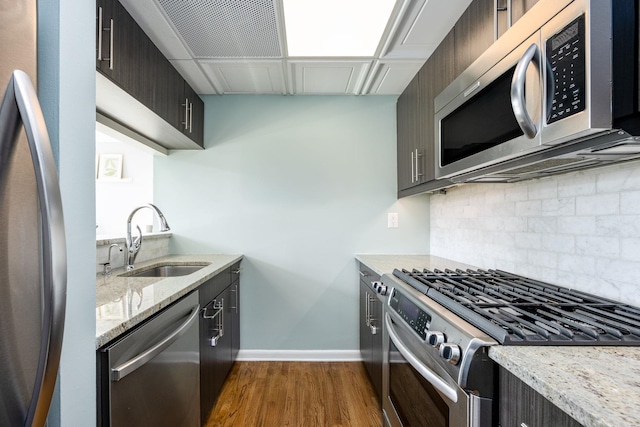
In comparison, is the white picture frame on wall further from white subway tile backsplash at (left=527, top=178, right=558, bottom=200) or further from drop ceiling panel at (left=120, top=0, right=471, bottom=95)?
white subway tile backsplash at (left=527, top=178, right=558, bottom=200)

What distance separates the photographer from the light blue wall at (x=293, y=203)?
281cm

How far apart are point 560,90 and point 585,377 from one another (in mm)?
696

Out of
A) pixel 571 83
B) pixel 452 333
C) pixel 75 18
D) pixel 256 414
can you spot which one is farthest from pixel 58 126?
pixel 256 414

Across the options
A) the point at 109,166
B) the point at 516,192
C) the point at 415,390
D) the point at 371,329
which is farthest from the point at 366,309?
the point at 109,166

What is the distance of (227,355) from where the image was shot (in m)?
2.39

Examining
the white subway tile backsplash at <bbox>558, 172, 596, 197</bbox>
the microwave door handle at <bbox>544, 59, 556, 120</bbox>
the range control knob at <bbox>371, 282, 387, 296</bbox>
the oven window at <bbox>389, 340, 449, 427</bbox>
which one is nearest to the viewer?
the microwave door handle at <bbox>544, 59, 556, 120</bbox>

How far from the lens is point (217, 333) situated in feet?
6.75

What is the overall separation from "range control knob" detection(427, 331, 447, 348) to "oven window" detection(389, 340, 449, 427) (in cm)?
18

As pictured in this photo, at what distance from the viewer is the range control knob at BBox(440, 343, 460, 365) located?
2.83 ft

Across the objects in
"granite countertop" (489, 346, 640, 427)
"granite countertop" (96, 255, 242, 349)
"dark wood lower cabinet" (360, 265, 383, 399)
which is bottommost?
"dark wood lower cabinet" (360, 265, 383, 399)

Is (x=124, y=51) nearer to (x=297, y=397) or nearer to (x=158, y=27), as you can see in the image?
(x=158, y=27)

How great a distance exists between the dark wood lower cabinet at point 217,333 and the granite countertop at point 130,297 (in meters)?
0.16

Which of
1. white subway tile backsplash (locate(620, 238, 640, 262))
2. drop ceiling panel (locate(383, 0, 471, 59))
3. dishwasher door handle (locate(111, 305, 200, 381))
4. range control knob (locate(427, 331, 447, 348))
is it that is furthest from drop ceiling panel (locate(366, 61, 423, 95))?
dishwasher door handle (locate(111, 305, 200, 381))

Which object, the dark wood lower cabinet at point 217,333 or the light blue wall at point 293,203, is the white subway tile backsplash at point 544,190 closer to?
the light blue wall at point 293,203
